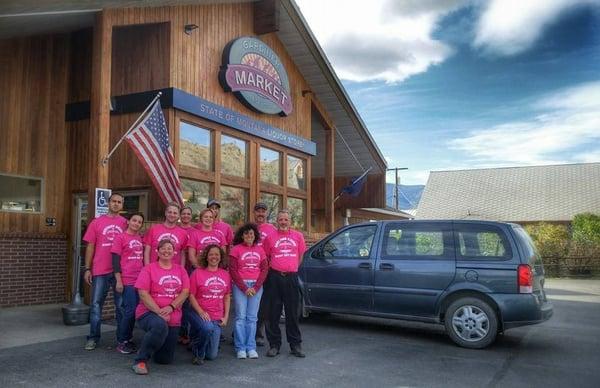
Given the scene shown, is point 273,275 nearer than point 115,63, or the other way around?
point 273,275

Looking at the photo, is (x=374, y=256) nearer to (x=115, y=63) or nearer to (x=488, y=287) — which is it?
(x=488, y=287)

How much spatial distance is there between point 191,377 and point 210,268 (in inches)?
49.8

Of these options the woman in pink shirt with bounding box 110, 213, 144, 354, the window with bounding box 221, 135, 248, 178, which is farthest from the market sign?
the woman in pink shirt with bounding box 110, 213, 144, 354

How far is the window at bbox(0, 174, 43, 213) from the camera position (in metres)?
9.80

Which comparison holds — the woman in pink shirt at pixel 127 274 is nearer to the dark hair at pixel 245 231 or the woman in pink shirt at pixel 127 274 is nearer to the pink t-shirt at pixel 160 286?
the pink t-shirt at pixel 160 286

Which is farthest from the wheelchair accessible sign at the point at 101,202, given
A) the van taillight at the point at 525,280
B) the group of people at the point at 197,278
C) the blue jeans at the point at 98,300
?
the van taillight at the point at 525,280

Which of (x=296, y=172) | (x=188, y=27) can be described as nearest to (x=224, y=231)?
(x=188, y=27)

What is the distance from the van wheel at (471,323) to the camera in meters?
7.29

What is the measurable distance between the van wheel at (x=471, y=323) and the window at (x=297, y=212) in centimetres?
760

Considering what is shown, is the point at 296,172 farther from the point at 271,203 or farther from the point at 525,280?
the point at 525,280

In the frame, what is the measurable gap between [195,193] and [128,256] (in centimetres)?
432

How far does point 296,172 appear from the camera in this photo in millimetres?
15000

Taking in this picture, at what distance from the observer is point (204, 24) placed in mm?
11312

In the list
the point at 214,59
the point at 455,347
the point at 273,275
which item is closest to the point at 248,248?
the point at 273,275
